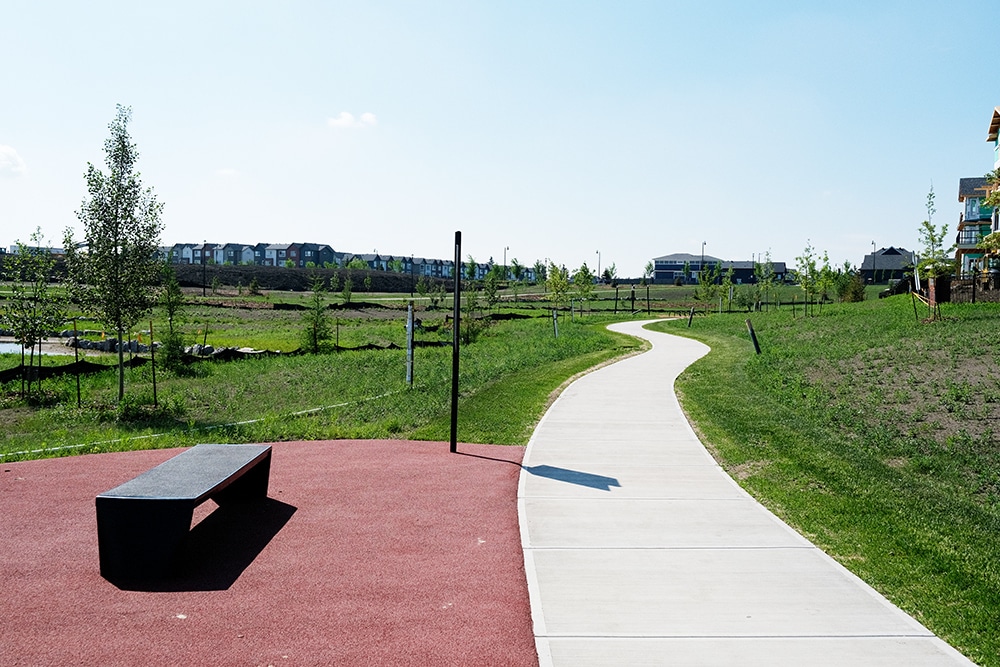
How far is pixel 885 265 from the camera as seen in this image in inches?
5123

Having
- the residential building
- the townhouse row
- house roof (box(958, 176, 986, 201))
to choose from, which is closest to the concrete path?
the residential building

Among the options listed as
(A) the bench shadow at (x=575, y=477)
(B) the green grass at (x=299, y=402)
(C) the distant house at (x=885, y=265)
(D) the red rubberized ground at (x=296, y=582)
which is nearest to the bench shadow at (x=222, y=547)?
(D) the red rubberized ground at (x=296, y=582)

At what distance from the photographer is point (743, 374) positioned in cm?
1895

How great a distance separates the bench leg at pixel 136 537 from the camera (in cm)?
618

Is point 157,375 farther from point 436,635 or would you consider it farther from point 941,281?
point 941,281

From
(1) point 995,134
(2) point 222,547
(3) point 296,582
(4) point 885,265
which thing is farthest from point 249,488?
(4) point 885,265

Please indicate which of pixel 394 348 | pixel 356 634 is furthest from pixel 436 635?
pixel 394 348

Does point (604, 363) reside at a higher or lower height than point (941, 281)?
lower

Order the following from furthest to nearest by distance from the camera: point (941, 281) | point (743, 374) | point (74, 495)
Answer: point (941, 281) → point (743, 374) → point (74, 495)

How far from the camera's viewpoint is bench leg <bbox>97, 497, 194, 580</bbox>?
618cm

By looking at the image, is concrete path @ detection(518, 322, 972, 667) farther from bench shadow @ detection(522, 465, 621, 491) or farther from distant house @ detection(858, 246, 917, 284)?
distant house @ detection(858, 246, 917, 284)

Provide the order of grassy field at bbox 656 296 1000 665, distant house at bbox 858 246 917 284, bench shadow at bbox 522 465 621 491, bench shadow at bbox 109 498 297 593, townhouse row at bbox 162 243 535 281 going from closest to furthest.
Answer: bench shadow at bbox 109 498 297 593 → grassy field at bbox 656 296 1000 665 → bench shadow at bbox 522 465 621 491 → distant house at bbox 858 246 917 284 → townhouse row at bbox 162 243 535 281

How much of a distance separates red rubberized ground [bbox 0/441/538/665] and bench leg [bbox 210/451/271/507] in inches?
5.8

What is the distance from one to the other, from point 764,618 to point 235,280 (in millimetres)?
100972
